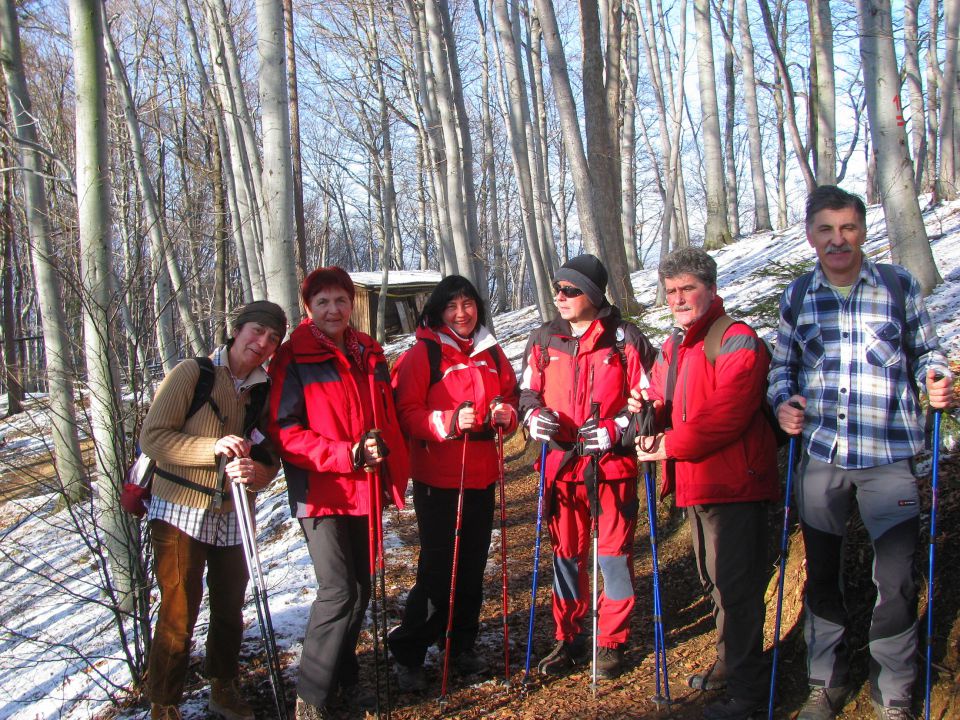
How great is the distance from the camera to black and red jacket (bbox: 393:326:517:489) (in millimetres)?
3893

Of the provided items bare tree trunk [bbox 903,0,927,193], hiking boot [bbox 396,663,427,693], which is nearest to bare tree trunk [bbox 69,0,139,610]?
hiking boot [bbox 396,663,427,693]

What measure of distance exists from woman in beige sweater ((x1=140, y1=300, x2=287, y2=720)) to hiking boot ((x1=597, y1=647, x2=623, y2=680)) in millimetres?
1904

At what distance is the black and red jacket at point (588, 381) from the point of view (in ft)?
12.7

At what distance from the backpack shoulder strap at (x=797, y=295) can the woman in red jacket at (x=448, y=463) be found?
5.03 feet

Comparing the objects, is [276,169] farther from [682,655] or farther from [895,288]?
[682,655]

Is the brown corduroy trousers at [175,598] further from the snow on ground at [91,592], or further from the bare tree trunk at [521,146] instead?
the bare tree trunk at [521,146]

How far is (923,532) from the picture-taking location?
11.8 ft

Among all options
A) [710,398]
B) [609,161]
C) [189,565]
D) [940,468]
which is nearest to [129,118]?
[609,161]

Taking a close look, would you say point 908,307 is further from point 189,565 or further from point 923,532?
point 189,565

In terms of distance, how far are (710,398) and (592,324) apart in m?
0.80

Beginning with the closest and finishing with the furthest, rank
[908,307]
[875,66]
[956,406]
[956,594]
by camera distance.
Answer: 1. [908,307]
2. [956,594]
3. [956,406]
4. [875,66]

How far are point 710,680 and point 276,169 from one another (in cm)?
446

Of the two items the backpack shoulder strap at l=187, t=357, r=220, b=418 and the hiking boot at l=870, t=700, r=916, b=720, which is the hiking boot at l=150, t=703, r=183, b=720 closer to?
the backpack shoulder strap at l=187, t=357, r=220, b=418

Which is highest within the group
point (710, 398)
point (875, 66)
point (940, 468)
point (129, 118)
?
point (129, 118)
